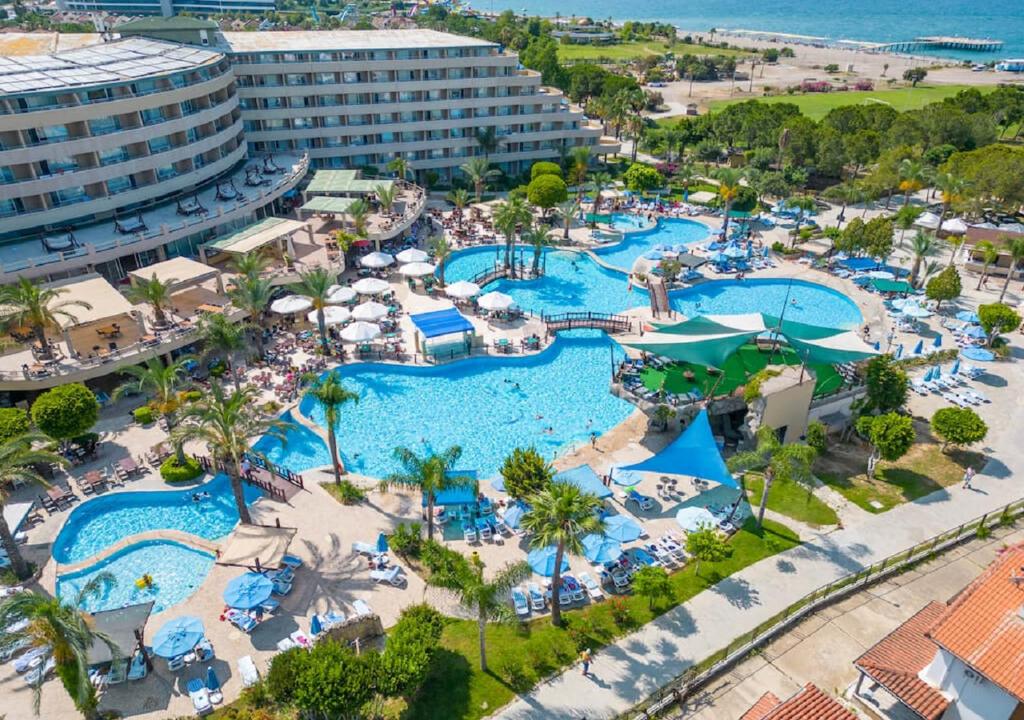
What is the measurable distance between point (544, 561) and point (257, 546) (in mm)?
12472

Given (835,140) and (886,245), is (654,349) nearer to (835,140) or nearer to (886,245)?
(886,245)

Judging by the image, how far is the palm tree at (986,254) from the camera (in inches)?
2221

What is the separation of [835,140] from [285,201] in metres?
63.6

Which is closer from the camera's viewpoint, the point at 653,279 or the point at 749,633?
the point at 749,633

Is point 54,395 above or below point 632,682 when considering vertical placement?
above

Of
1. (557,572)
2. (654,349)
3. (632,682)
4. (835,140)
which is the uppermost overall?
(835,140)

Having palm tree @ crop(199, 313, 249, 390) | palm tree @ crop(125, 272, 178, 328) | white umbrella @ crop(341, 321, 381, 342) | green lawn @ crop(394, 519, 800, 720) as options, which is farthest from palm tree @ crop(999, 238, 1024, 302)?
palm tree @ crop(125, 272, 178, 328)

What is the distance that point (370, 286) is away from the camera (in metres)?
52.6

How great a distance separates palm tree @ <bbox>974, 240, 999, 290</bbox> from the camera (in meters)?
56.4

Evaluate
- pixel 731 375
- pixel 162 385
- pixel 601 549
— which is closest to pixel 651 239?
pixel 731 375

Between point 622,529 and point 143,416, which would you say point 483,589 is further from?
point 143,416

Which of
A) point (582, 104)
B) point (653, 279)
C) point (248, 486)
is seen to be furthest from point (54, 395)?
point (582, 104)

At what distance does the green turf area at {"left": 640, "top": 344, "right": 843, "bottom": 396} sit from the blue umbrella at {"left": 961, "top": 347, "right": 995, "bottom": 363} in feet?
43.8

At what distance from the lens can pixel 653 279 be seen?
59031 millimetres
